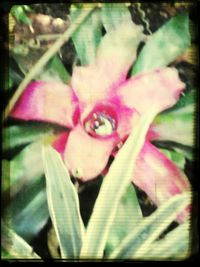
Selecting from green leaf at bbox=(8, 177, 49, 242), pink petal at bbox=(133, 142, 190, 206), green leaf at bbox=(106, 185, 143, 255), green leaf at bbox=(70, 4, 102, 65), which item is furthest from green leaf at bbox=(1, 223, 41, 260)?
green leaf at bbox=(70, 4, 102, 65)

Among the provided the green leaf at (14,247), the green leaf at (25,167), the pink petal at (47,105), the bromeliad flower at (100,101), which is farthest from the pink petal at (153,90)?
the green leaf at (14,247)

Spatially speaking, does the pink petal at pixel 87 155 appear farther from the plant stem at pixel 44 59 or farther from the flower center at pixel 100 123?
the plant stem at pixel 44 59

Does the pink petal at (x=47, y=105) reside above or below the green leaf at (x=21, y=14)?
below

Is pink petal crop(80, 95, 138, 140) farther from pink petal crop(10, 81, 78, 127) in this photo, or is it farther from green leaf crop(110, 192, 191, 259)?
green leaf crop(110, 192, 191, 259)

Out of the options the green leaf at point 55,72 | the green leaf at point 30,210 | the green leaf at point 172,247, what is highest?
the green leaf at point 55,72

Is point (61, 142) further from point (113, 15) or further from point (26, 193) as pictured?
point (113, 15)

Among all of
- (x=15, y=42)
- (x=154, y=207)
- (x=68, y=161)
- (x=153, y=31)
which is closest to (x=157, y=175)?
(x=154, y=207)
